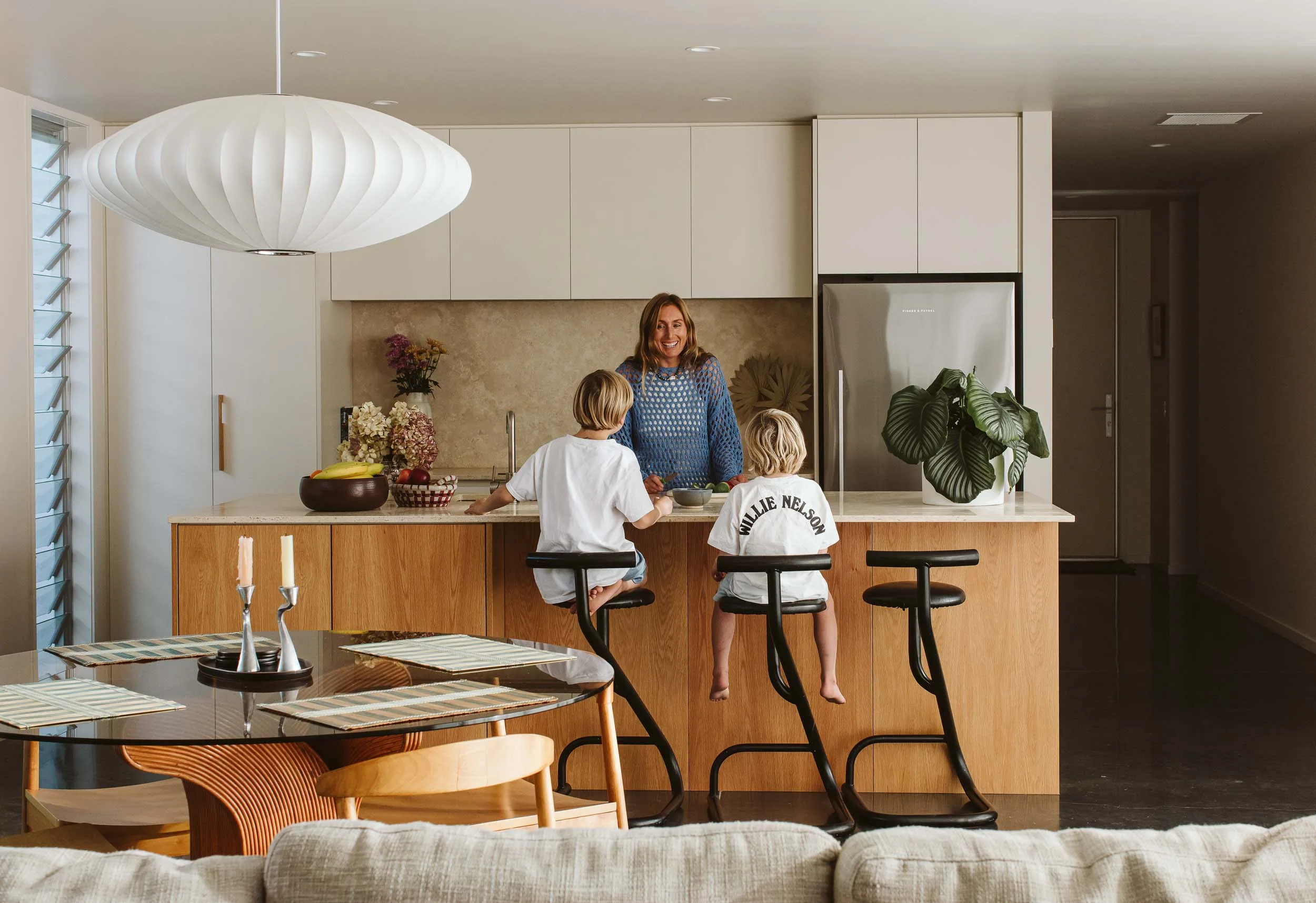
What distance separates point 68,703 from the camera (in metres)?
1.97

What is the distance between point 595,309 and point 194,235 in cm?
334

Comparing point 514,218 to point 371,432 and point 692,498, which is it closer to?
point 371,432

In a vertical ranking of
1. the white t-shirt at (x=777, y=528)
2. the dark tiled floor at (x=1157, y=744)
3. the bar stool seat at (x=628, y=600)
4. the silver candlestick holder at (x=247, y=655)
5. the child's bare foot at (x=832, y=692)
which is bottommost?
the dark tiled floor at (x=1157, y=744)

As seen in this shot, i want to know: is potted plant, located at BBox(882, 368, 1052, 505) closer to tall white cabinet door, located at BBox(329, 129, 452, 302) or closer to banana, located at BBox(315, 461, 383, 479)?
banana, located at BBox(315, 461, 383, 479)

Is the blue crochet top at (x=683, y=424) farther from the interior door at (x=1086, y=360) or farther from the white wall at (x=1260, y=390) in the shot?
the interior door at (x=1086, y=360)

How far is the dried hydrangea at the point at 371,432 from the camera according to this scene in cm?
368

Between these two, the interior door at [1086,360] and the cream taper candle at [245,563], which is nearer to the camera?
the cream taper candle at [245,563]

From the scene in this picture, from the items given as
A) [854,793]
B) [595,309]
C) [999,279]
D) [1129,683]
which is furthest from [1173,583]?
[854,793]

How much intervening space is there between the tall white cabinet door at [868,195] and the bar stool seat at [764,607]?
2299 millimetres

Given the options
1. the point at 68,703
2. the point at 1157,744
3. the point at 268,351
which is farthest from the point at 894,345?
the point at 68,703

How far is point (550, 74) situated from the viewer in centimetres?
449

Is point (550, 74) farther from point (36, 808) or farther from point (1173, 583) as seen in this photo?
point (1173, 583)

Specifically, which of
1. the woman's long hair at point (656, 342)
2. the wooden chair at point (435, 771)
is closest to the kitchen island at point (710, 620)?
the woman's long hair at point (656, 342)

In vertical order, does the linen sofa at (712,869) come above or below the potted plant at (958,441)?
below
